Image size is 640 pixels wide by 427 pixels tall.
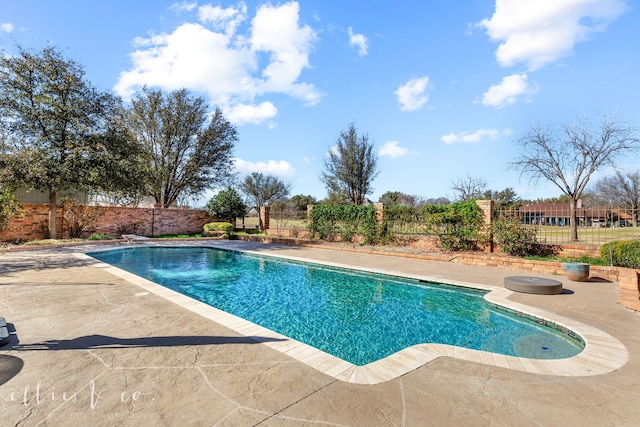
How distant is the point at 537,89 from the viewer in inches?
440

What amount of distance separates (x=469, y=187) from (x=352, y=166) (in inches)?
515

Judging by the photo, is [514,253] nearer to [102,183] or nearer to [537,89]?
[537,89]

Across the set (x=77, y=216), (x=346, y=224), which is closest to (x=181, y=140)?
(x=77, y=216)

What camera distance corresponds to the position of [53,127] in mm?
14375

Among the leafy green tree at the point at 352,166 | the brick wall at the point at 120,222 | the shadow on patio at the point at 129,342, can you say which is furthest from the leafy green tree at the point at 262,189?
the shadow on patio at the point at 129,342

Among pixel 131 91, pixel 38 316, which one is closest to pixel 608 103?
pixel 38 316

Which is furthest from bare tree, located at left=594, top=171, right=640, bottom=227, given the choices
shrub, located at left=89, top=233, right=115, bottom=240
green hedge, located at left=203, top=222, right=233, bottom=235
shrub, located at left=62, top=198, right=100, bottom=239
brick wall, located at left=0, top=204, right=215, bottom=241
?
shrub, located at left=62, top=198, right=100, bottom=239

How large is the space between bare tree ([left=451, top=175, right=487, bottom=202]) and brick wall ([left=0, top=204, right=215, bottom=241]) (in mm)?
22943

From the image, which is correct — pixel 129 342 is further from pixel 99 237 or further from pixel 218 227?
pixel 218 227

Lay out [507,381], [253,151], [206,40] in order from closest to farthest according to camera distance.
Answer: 1. [507,381]
2. [206,40]
3. [253,151]

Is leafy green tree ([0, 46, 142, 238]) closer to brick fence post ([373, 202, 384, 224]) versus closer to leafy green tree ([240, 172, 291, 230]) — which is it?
brick fence post ([373, 202, 384, 224])

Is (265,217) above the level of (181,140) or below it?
below

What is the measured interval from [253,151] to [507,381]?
25788 millimetres

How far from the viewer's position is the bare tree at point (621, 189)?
3158 centimetres
